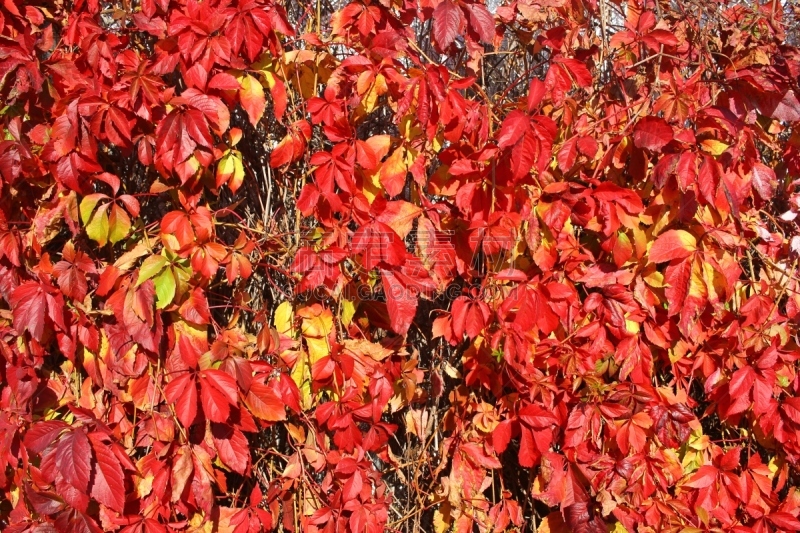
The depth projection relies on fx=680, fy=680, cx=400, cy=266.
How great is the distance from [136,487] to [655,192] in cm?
152

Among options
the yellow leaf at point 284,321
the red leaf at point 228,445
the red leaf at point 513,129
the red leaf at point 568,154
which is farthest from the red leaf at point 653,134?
the red leaf at point 228,445

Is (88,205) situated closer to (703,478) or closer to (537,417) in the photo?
(537,417)

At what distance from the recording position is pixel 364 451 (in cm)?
180

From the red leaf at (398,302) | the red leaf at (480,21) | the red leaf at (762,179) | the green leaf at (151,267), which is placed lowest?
the red leaf at (398,302)

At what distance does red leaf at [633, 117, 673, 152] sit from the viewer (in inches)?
60.9

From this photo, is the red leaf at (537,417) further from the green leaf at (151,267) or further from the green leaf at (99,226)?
the green leaf at (99,226)

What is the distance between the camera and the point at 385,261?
5.14 feet

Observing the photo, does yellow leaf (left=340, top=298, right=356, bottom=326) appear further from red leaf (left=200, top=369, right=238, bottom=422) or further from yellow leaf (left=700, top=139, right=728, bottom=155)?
yellow leaf (left=700, top=139, right=728, bottom=155)

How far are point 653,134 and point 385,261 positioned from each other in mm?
678

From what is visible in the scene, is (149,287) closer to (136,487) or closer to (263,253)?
(263,253)

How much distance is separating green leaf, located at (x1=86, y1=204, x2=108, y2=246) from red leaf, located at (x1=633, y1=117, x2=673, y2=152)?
4.17 ft

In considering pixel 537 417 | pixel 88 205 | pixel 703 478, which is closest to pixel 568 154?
pixel 537 417

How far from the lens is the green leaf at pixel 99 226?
164cm

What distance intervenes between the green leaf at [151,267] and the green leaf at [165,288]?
0.06 feet
